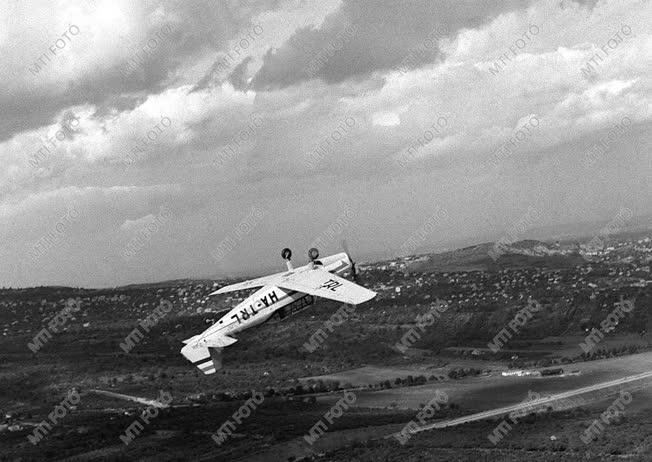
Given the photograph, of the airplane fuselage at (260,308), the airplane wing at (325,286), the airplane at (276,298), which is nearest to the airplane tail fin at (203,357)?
the airplane at (276,298)

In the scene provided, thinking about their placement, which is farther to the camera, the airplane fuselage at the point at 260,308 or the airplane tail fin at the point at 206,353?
the airplane fuselage at the point at 260,308

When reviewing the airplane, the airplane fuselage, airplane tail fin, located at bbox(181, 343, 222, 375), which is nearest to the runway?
the airplane

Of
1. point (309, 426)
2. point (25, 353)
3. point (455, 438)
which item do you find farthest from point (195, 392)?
point (25, 353)

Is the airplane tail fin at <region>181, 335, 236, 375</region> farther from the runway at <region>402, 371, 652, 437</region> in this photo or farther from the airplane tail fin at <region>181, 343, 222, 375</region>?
the runway at <region>402, 371, 652, 437</region>

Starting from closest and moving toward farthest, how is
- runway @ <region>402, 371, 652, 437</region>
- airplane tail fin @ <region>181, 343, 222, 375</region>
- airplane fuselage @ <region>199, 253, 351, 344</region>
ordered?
airplane tail fin @ <region>181, 343, 222, 375</region> → airplane fuselage @ <region>199, 253, 351, 344</region> → runway @ <region>402, 371, 652, 437</region>

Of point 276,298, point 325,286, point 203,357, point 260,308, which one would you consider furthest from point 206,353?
point 325,286

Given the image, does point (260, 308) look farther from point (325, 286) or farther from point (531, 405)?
point (531, 405)

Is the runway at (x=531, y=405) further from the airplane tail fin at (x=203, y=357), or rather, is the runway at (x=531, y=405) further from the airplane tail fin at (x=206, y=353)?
the airplane tail fin at (x=203, y=357)

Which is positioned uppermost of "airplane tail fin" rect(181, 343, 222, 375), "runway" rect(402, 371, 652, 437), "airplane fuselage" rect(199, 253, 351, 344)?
"airplane fuselage" rect(199, 253, 351, 344)
